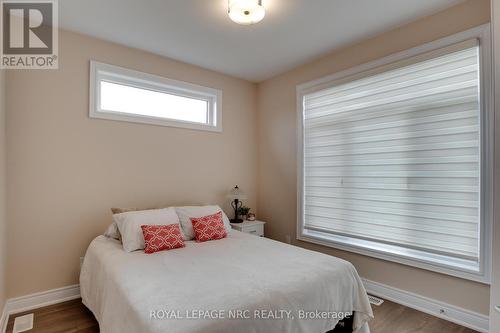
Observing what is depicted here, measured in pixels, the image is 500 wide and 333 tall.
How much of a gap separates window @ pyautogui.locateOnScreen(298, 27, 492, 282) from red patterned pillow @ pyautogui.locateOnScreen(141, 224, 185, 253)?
1.82 meters

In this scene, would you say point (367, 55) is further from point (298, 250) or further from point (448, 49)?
point (298, 250)

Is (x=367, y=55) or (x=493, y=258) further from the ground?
(x=367, y=55)

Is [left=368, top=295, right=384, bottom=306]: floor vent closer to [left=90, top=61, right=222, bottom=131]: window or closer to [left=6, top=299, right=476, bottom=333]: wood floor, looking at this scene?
[left=6, top=299, right=476, bottom=333]: wood floor

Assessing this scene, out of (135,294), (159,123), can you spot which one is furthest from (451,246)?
(159,123)

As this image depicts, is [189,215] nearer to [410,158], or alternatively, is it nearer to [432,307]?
[410,158]

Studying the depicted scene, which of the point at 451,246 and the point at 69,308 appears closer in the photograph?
the point at 451,246

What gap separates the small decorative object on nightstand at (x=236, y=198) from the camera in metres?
3.67

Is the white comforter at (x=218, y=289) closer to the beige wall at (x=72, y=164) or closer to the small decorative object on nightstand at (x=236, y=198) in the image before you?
the beige wall at (x=72, y=164)

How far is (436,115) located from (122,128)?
3224 mm

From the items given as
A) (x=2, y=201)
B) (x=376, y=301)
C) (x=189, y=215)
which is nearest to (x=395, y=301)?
(x=376, y=301)

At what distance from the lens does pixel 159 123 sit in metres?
3.24

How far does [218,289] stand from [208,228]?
1.21 meters
